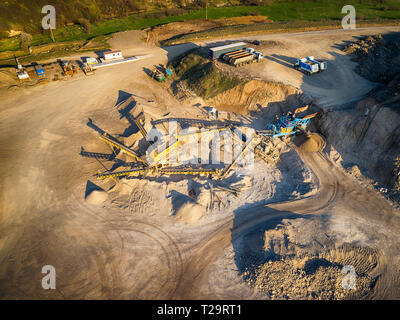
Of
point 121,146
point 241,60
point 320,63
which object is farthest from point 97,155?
point 320,63

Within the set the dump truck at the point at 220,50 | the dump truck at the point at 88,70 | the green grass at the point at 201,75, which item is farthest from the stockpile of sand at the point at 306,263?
the dump truck at the point at 88,70

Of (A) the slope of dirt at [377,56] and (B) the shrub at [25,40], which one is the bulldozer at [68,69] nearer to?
(B) the shrub at [25,40]

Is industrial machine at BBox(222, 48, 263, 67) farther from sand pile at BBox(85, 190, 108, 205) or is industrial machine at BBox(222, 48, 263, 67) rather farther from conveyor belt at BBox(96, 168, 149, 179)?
sand pile at BBox(85, 190, 108, 205)

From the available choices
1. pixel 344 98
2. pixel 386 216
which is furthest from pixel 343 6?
pixel 386 216

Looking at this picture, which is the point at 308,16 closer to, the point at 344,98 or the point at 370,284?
the point at 344,98

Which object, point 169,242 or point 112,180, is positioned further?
point 112,180

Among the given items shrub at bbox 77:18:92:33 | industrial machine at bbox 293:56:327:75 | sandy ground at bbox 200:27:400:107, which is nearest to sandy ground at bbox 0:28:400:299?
sandy ground at bbox 200:27:400:107
